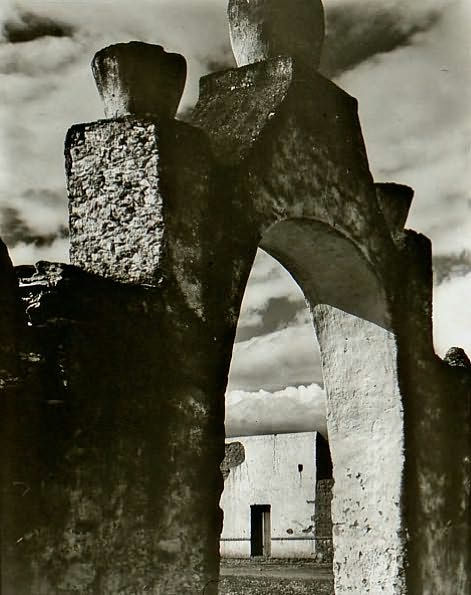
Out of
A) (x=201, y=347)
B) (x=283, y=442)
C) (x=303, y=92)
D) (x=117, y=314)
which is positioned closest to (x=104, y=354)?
(x=117, y=314)

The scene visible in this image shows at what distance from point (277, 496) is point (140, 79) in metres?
17.4

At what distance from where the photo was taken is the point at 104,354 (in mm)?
4238

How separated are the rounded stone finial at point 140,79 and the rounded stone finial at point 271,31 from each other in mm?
1579

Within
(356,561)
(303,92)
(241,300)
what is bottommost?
(356,561)

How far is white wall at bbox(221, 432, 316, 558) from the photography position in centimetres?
2030

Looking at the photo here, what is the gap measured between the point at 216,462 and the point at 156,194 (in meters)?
1.57

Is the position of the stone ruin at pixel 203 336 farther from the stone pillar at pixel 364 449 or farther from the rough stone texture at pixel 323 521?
the rough stone texture at pixel 323 521

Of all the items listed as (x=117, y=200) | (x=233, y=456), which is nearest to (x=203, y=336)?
(x=117, y=200)

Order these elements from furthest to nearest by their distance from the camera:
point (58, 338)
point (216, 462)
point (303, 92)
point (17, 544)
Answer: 1. point (303, 92)
2. point (216, 462)
3. point (58, 338)
4. point (17, 544)

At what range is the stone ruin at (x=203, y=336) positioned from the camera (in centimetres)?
398

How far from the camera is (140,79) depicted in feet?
16.4

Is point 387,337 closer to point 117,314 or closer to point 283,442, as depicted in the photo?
point 117,314

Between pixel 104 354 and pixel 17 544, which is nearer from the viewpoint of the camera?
pixel 17 544

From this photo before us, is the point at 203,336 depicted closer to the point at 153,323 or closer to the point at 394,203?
the point at 153,323
